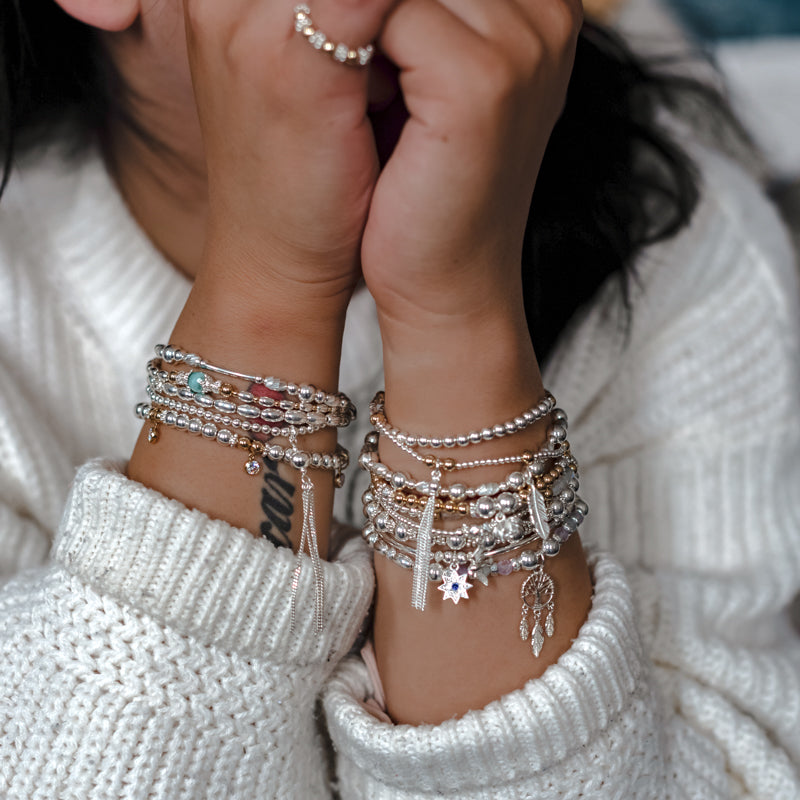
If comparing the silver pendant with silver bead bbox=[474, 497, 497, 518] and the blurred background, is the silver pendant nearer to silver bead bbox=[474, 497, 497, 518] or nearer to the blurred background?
silver bead bbox=[474, 497, 497, 518]

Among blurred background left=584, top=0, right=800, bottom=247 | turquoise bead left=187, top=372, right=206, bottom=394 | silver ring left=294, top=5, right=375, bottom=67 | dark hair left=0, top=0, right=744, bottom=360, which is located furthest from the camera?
blurred background left=584, top=0, right=800, bottom=247

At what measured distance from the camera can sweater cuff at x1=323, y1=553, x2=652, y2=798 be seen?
59 cm

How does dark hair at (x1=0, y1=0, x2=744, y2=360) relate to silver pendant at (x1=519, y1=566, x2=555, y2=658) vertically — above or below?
above

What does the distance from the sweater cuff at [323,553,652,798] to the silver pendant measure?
2cm

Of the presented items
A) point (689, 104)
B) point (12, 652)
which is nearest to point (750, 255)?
point (689, 104)

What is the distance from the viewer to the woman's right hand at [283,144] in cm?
52

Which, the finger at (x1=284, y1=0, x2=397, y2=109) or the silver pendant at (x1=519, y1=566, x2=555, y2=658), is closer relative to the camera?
the finger at (x1=284, y1=0, x2=397, y2=109)

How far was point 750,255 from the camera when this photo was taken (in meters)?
1.01

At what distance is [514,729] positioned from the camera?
59 centimetres

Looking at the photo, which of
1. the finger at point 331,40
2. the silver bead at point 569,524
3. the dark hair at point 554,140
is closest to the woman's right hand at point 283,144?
the finger at point 331,40

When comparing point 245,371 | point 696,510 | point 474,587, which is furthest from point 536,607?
point 696,510

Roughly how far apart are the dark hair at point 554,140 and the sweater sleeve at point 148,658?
1.49 feet

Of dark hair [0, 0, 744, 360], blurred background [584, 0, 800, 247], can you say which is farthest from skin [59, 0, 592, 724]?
A: blurred background [584, 0, 800, 247]

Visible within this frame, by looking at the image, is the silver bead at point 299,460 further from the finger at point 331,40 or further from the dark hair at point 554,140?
the dark hair at point 554,140
